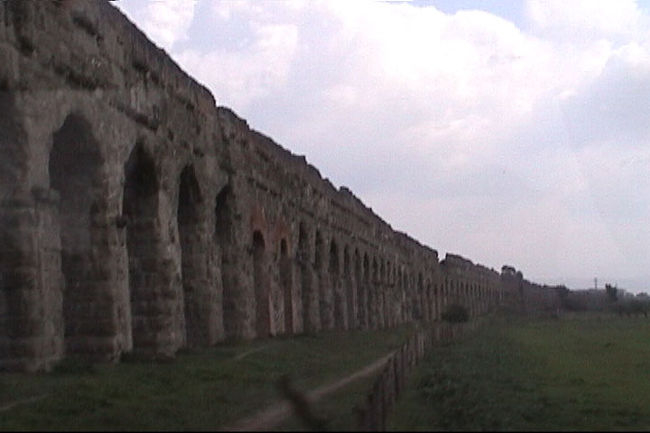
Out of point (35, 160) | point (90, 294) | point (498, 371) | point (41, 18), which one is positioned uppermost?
point (41, 18)

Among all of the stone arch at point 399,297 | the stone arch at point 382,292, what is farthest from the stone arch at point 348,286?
the stone arch at point 399,297

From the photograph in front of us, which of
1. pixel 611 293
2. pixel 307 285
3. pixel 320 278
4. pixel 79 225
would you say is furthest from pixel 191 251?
pixel 611 293

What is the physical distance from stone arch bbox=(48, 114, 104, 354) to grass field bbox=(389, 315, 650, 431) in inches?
155

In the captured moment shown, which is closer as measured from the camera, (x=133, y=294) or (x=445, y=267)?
(x=133, y=294)

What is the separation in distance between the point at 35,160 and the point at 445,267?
5148 cm

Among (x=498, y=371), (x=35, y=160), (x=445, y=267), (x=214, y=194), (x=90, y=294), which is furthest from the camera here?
(x=445, y=267)

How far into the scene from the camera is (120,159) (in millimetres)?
14367

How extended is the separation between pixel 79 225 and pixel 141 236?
213cm

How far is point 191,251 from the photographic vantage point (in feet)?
58.7

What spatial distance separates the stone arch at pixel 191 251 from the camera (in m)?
17.8

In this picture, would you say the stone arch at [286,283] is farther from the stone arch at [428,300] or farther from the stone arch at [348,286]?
the stone arch at [428,300]

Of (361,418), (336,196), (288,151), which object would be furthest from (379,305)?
(361,418)

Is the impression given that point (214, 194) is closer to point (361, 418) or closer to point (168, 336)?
point (168, 336)

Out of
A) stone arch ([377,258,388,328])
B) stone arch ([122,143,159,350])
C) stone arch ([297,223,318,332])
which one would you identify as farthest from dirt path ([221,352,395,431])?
stone arch ([377,258,388,328])
